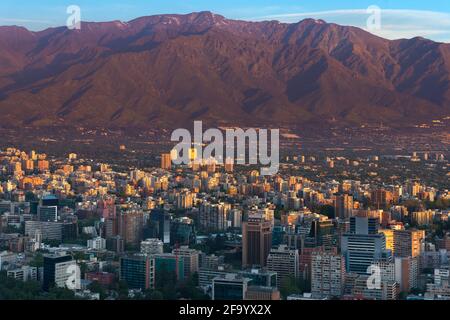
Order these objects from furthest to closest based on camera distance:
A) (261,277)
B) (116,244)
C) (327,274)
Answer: (116,244), (327,274), (261,277)

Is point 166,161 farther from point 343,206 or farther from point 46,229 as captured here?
point 46,229

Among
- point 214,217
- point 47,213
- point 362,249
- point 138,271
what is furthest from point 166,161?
point 138,271

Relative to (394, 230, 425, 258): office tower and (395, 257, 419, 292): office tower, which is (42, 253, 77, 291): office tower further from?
(394, 230, 425, 258): office tower

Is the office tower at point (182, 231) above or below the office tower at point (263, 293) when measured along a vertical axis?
below

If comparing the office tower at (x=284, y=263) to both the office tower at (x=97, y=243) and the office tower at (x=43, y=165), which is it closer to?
→ the office tower at (x=97, y=243)

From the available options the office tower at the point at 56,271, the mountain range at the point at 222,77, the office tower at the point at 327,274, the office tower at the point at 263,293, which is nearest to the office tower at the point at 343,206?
the office tower at the point at 327,274

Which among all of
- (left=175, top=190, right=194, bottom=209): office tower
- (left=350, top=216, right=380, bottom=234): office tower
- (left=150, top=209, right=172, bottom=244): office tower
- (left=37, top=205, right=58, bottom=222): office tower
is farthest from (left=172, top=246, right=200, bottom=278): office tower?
(left=175, top=190, right=194, bottom=209): office tower
